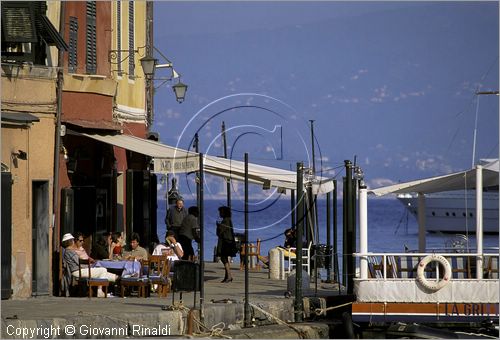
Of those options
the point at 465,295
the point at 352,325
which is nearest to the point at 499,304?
the point at 465,295

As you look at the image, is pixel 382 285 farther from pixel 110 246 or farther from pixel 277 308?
pixel 110 246

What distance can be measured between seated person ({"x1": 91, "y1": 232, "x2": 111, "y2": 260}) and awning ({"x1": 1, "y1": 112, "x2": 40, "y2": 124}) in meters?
3.68

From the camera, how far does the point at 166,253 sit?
28391 millimetres

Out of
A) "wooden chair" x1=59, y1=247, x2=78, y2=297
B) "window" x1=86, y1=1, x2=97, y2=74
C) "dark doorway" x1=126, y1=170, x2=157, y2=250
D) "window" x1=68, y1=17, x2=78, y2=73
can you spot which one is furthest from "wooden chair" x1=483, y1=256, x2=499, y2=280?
"dark doorway" x1=126, y1=170, x2=157, y2=250

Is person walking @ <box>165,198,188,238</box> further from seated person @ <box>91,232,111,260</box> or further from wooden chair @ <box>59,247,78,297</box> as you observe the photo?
wooden chair @ <box>59,247,78,297</box>

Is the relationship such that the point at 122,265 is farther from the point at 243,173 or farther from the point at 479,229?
the point at 479,229

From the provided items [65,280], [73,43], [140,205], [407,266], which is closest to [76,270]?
[65,280]

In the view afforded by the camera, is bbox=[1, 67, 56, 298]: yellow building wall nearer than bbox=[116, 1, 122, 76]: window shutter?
Yes

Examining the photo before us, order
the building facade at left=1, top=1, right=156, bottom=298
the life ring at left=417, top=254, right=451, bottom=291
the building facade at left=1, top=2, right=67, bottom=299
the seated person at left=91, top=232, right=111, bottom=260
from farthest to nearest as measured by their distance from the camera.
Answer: the seated person at left=91, top=232, right=111, bottom=260, the building facade at left=1, top=1, right=156, bottom=298, the building facade at left=1, top=2, right=67, bottom=299, the life ring at left=417, top=254, right=451, bottom=291

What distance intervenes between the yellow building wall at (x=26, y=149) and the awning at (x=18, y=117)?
0.51ft

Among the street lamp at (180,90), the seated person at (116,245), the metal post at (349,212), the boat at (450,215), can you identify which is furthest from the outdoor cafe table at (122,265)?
the boat at (450,215)

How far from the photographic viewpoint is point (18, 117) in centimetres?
2473

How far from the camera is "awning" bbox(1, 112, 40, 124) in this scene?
80.6ft

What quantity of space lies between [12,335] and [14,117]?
627 centimetres
